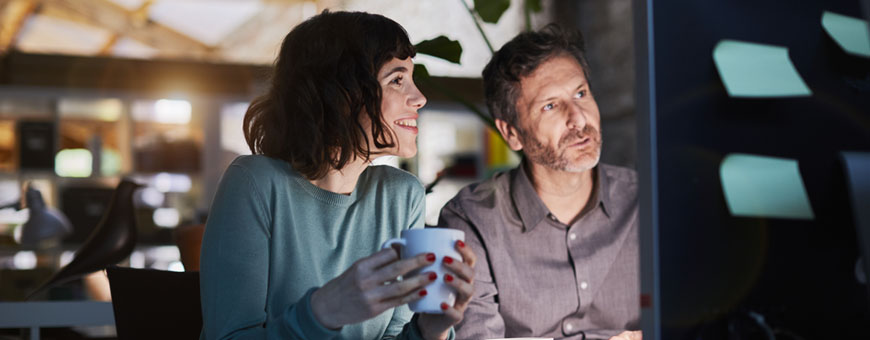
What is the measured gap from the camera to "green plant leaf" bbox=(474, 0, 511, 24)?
2.25 metres

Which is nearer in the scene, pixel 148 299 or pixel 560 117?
pixel 148 299

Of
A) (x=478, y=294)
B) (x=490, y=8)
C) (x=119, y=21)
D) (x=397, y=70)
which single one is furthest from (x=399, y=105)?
(x=119, y=21)

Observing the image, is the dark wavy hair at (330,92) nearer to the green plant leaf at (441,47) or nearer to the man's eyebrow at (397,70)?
the man's eyebrow at (397,70)

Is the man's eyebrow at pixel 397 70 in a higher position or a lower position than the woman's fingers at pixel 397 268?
higher

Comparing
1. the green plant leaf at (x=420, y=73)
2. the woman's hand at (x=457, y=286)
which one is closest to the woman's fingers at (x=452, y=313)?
the woman's hand at (x=457, y=286)

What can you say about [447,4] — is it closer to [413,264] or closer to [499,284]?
[499,284]

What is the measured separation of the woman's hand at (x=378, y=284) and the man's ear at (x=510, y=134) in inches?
40.5

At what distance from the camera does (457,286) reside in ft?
2.85

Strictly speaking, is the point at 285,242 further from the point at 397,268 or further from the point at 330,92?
the point at 397,268

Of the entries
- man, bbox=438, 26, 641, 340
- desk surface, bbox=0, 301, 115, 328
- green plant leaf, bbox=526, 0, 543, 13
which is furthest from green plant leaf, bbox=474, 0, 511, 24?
desk surface, bbox=0, 301, 115, 328

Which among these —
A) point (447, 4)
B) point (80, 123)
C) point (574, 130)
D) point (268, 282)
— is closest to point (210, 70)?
point (80, 123)

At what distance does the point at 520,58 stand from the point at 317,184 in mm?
734

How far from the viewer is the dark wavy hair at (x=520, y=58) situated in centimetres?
178

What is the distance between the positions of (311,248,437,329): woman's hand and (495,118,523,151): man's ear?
1.03m
